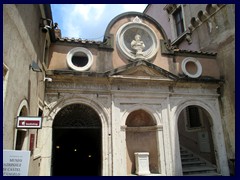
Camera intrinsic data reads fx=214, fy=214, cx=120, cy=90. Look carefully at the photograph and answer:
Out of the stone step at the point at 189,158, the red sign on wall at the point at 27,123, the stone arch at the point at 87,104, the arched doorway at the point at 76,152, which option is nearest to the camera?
the red sign on wall at the point at 27,123

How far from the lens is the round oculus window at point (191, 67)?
9984 millimetres

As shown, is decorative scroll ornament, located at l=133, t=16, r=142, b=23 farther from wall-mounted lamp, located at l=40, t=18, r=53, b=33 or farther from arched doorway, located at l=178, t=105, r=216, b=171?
arched doorway, located at l=178, t=105, r=216, b=171

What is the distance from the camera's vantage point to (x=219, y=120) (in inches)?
382

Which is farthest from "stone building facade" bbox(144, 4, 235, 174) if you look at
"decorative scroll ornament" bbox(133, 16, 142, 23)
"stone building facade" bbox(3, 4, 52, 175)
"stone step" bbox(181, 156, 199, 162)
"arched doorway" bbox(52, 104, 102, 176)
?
"stone building facade" bbox(3, 4, 52, 175)

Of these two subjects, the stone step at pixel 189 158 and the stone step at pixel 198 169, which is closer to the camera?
the stone step at pixel 198 169

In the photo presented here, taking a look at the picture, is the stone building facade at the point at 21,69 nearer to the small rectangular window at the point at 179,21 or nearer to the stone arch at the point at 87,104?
the stone arch at the point at 87,104

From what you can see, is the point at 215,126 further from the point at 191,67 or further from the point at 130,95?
the point at 130,95

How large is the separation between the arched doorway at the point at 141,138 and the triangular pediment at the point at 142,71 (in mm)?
1619

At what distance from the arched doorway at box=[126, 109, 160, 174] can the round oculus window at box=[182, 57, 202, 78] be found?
2827 millimetres

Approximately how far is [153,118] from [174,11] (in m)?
9.06

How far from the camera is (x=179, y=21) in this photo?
47.0ft

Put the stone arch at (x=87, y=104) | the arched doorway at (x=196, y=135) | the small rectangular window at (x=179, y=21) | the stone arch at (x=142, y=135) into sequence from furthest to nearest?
the small rectangular window at (x=179, y=21)
the arched doorway at (x=196, y=135)
the stone arch at (x=142, y=135)
the stone arch at (x=87, y=104)

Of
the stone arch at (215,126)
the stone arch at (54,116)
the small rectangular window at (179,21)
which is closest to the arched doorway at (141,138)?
the stone arch at (215,126)

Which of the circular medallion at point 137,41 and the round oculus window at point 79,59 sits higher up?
the circular medallion at point 137,41
